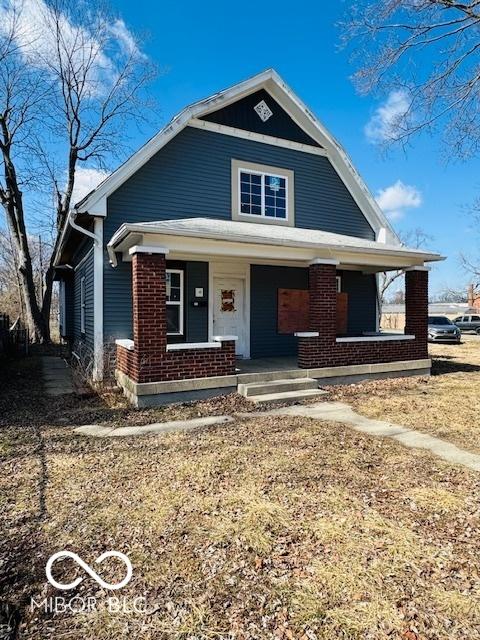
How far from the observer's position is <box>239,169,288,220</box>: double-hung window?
10555 millimetres

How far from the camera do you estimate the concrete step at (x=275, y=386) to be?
25.4 feet

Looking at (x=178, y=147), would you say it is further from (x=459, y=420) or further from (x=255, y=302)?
(x=459, y=420)

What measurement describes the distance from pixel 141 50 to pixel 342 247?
16.2m

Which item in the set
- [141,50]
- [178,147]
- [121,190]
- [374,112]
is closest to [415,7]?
[374,112]

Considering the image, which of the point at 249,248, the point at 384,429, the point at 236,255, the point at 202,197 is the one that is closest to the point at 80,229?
the point at 202,197

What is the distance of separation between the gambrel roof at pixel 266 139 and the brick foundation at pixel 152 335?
2.41 meters

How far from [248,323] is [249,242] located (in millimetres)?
3382

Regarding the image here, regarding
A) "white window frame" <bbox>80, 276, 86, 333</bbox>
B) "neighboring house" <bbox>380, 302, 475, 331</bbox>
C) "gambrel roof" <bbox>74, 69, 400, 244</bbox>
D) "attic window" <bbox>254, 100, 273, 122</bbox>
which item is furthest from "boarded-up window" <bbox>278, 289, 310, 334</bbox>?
"neighboring house" <bbox>380, 302, 475, 331</bbox>

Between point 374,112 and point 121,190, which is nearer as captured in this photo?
point 121,190

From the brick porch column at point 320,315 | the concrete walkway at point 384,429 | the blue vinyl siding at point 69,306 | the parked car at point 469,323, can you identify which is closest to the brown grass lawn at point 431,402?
the concrete walkway at point 384,429

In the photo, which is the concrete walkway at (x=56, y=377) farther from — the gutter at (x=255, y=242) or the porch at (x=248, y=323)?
the gutter at (x=255, y=242)

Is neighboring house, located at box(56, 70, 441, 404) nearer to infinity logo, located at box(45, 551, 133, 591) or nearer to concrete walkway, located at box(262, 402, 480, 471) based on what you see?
concrete walkway, located at box(262, 402, 480, 471)

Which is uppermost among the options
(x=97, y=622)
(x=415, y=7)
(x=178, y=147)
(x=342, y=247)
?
(x=415, y=7)

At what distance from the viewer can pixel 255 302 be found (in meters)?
10.9
